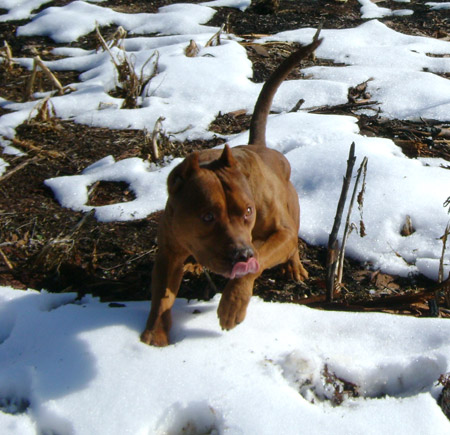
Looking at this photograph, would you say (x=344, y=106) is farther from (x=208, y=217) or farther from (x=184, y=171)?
(x=208, y=217)

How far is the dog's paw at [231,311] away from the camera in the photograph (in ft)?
10.3

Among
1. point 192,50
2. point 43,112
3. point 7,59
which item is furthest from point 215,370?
point 7,59

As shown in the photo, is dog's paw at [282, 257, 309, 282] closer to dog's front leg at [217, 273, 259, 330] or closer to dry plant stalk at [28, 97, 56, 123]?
dog's front leg at [217, 273, 259, 330]

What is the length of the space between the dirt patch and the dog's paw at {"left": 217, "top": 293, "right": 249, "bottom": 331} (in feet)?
2.04

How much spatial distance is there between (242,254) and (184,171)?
1.85 feet

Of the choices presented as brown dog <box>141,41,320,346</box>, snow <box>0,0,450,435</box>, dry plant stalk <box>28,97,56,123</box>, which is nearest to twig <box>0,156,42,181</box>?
snow <box>0,0,450,435</box>

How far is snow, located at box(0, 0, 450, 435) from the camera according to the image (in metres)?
2.75

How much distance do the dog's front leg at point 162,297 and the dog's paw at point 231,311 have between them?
0.33 m

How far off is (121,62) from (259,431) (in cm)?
505

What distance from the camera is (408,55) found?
7.29 m

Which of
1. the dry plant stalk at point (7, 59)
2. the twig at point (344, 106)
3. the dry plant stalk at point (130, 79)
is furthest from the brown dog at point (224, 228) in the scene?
the dry plant stalk at point (7, 59)

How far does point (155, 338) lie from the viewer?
320 cm

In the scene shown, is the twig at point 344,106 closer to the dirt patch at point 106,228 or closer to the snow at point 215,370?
the dirt patch at point 106,228

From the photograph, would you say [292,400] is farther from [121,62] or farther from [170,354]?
[121,62]
